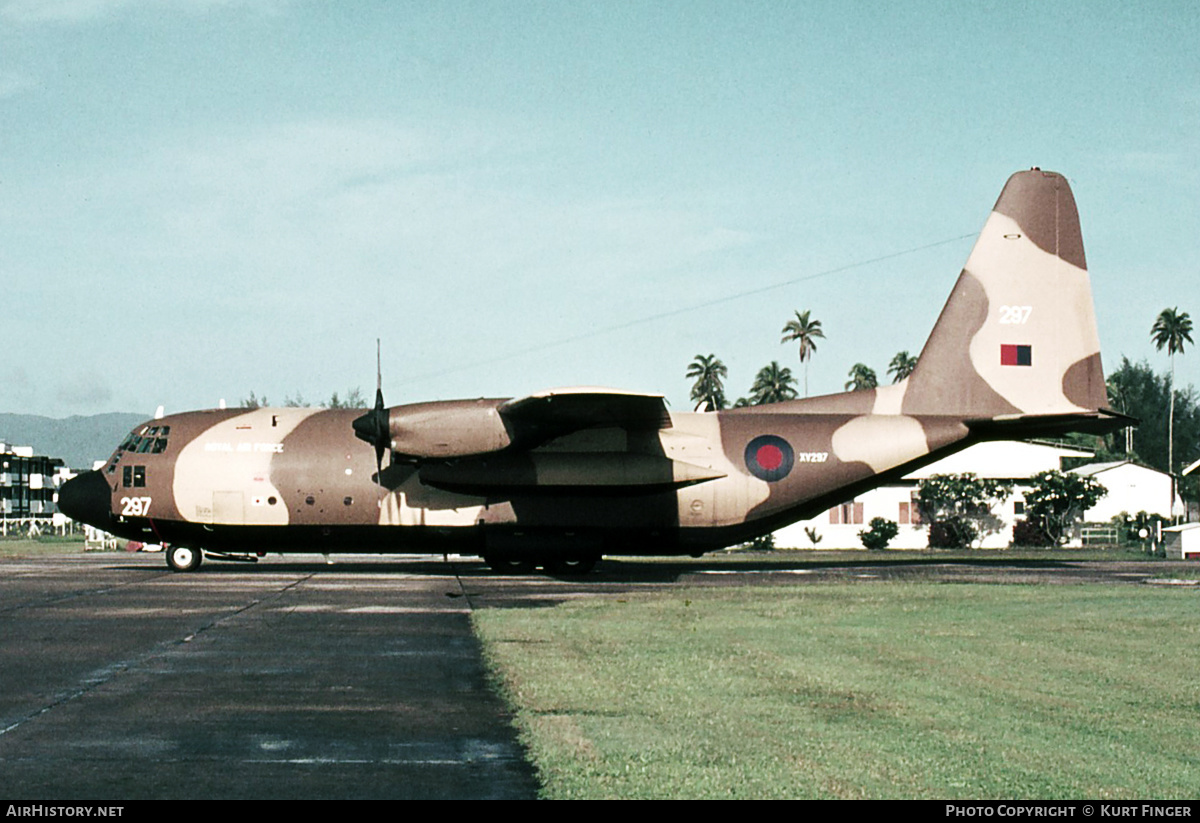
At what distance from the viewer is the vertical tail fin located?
1289 inches

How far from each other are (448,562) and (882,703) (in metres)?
27.3

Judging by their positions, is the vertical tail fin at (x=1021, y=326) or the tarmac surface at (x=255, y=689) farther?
the vertical tail fin at (x=1021, y=326)

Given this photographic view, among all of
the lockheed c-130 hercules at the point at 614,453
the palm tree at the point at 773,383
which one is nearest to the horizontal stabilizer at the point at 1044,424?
the lockheed c-130 hercules at the point at 614,453

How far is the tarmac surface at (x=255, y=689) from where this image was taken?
875 cm

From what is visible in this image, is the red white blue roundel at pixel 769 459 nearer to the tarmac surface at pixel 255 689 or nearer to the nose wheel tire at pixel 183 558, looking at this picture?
the tarmac surface at pixel 255 689

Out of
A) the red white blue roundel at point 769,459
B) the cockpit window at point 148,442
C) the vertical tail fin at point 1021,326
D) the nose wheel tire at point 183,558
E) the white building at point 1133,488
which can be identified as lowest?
the nose wheel tire at point 183,558

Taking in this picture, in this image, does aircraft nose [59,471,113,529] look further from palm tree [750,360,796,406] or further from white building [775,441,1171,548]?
palm tree [750,360,796,406]

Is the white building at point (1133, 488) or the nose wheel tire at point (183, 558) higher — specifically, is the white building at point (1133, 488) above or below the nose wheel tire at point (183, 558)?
above

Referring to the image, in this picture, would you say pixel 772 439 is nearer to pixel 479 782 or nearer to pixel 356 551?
pixel 356 551

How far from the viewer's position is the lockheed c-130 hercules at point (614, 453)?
3002 centimetres

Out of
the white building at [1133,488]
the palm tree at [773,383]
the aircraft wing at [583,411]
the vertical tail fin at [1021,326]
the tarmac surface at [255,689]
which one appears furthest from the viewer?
the palm tree at [773,383]

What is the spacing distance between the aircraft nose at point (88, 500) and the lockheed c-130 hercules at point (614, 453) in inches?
2.0

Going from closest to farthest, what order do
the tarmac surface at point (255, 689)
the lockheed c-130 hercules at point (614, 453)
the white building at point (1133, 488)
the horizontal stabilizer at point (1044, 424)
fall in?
the tarmac surface at point (255, 689), the lockheed c-130 hercules at point (614, 453), the horizontal stabilizer at point (1044, 424), the white building at point (1133, 488)

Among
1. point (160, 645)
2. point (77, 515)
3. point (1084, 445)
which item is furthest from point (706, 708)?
point (1084, 445)
